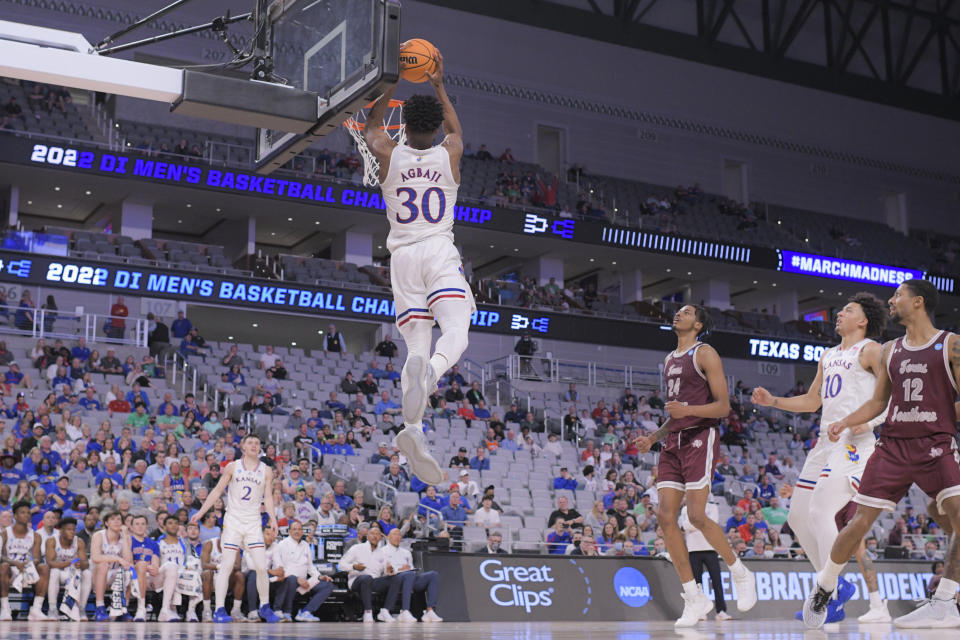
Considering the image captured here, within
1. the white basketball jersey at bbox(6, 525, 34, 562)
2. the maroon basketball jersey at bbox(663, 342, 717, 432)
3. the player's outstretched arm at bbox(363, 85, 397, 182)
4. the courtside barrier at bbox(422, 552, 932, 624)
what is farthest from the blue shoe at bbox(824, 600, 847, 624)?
the white basketball jersey at bbox(6, 525, 34, 562)

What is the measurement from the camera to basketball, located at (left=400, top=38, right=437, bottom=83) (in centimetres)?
766

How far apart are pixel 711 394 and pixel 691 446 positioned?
1.57ft

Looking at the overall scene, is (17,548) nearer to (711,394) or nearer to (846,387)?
(711,394)

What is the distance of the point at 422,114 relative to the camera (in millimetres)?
7531

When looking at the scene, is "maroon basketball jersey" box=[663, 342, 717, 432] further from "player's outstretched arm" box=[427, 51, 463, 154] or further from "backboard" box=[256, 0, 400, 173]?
"backboard" box=[256, 0, 400, 173]

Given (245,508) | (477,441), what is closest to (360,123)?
(245,508)

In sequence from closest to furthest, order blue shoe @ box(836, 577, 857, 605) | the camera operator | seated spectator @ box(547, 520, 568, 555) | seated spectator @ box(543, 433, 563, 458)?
blue shoe @ box(836, 577, 857, 605) → seated spectator @ box(547, 520, 568, 555) → seated spectator @ box(543, 433, 563, 458) → the camera operator

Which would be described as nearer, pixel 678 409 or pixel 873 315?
pixel 678 409

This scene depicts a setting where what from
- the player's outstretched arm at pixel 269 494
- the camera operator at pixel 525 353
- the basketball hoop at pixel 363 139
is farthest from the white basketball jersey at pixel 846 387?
the camera operator at pixel 525 353

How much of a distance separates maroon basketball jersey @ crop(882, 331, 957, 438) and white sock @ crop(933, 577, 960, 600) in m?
1.09

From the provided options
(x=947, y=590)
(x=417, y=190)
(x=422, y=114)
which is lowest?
(x=947, y=590)

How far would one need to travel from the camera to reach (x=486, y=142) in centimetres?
3816

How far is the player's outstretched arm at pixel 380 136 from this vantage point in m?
7.47

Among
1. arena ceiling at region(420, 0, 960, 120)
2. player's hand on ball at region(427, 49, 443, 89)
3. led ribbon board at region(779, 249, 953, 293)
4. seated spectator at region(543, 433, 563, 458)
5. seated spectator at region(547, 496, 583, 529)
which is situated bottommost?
seated spectator at region(547, 496, 583, 529)
